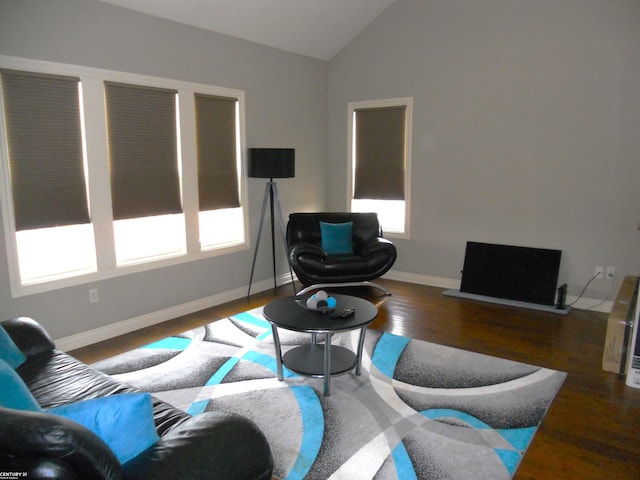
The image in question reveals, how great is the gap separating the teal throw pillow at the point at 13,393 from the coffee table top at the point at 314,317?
5.00 ft

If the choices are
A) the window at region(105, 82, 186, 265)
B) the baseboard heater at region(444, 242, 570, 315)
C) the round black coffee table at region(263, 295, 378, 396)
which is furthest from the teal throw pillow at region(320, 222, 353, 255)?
the round black coffee table at region(263, 295, 378, 396)

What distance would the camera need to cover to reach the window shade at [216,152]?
473 centimetres

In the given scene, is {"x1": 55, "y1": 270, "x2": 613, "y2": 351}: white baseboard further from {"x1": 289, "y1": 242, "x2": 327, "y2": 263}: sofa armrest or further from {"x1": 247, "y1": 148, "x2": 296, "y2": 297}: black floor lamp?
{"x1": 289, "y1": 242, "x2": 327, "y2": 263}: sofa armrest

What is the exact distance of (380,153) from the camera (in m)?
5.93

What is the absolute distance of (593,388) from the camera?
10.3 feet

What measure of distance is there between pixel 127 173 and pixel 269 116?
1.94 m

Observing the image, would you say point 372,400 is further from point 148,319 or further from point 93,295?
point 93,295

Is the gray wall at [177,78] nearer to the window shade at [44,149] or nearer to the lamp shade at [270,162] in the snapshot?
the window shade at [44,149]

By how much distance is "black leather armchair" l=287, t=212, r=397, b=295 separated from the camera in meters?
4.98

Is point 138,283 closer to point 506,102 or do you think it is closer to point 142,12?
point 142,12

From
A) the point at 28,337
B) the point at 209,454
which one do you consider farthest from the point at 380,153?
the point at 209,454

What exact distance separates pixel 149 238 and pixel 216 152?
1.15 meters

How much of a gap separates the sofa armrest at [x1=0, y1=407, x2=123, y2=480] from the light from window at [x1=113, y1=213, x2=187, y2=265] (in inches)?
123

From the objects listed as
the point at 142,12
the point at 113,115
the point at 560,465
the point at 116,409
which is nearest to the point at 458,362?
the point at 560,465
